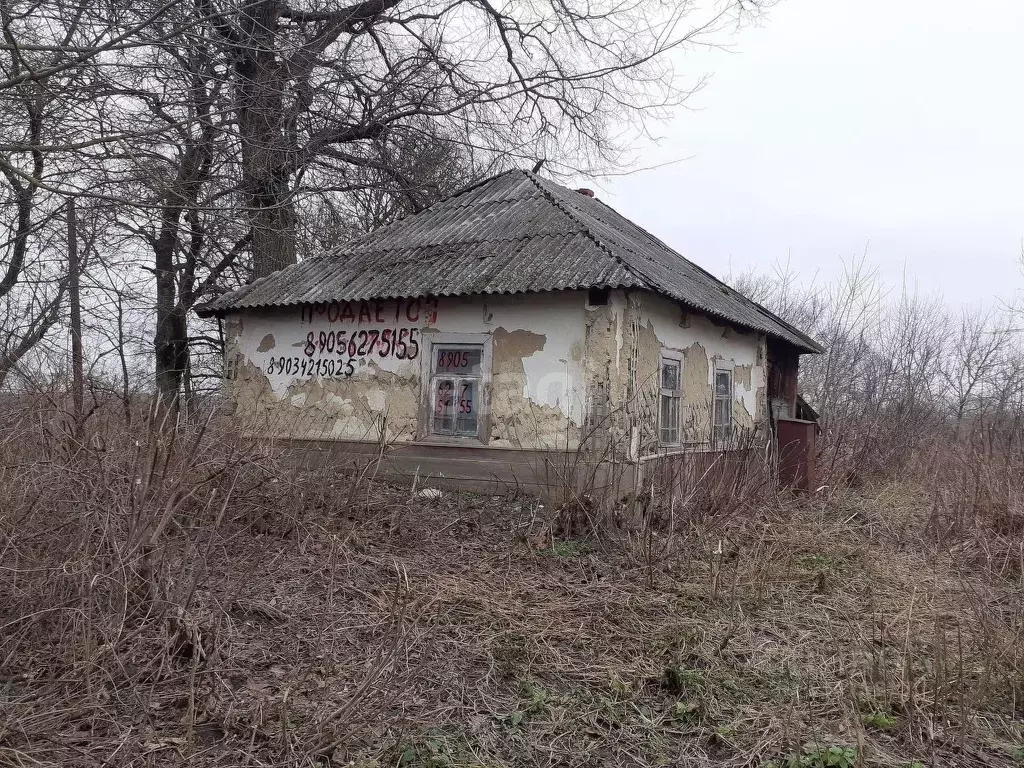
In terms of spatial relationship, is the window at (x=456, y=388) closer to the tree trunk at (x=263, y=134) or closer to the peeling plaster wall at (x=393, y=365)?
the peeling plaster wall at (x=393, y=365)

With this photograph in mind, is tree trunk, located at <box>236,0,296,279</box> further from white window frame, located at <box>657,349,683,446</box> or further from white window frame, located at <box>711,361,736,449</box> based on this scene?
white window frame, located at <box>711,361,736,449</box>

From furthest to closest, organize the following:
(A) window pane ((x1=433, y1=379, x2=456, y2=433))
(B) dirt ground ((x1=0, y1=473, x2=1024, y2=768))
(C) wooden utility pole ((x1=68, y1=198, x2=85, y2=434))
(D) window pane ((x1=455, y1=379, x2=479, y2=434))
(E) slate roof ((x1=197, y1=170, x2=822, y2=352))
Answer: (A) window pane ((x1=433, y1=379, x2=456, y2=433)) → (D) window pane ((x1=455, y1=379, x2=479, y2=434)) → (E) slate roof ((x1=197, y1=170, x2=822, y2=352)) → (C) wooden utility pole ((x1=68, y1=198, x2=85, y2=434)) → (B) dirt ground ((x1=0, y1=473, x2=1024, y2=768))

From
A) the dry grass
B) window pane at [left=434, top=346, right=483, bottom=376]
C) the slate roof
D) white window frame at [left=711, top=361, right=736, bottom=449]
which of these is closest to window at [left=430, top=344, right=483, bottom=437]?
Result: window pane at [left=434, top=346, right=483, bottom=376]

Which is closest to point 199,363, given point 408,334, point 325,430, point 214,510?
point 325,430

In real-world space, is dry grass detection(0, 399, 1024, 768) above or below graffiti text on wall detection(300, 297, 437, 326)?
below

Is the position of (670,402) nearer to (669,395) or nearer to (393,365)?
(669,395)

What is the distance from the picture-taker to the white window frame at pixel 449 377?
8.88 metres

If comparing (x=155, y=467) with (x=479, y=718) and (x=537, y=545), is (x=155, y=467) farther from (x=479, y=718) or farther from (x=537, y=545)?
(x=537, y=545)

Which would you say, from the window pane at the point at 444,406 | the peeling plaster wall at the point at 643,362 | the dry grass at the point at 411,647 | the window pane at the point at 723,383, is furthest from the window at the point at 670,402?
the dry grass at the point at 411,647

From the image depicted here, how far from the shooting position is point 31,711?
10.2ft

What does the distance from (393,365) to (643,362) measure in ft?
10.2

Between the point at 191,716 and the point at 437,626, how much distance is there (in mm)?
1723

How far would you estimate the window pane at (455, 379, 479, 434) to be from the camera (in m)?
9.02

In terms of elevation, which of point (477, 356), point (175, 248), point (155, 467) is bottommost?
point (155, 467)
